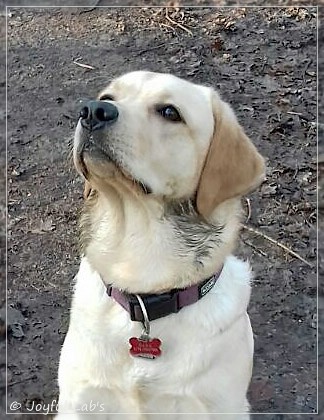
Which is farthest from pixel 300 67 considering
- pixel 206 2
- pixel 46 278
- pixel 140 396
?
pixel 140 396

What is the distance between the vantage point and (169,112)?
84.4 inches

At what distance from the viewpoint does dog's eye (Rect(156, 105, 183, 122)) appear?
2133 mm

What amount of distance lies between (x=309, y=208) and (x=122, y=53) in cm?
93

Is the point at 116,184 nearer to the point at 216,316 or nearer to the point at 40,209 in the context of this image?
the point at 216,316

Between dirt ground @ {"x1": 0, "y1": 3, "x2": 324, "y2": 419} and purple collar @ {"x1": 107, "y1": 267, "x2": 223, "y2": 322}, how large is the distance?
73 centimetres

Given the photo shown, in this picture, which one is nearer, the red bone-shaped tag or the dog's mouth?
the dog's mouth

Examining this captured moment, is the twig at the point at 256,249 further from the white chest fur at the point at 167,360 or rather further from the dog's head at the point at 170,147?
the dog's head at the point at 170,147

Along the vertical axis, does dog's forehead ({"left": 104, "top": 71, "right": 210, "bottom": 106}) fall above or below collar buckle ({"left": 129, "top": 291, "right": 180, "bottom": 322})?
above

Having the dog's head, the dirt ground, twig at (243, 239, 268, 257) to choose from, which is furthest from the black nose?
twig at (243, 239, 268, 257)

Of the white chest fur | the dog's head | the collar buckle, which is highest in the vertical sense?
the dog's head

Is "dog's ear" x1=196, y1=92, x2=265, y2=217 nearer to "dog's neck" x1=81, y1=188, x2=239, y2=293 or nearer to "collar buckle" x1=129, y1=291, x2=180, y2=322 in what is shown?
"dog's neck" x1=81, y1=188, x2=239, y2=293

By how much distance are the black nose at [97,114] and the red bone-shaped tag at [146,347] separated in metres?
0.57

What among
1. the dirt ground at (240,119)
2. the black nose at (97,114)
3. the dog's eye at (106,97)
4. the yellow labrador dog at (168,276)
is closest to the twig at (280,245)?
the dirt ground at (240,119)

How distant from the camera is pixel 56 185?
127 inches
